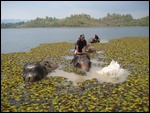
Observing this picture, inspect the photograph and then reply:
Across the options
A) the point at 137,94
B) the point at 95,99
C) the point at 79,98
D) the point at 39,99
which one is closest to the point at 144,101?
the point at 137,94

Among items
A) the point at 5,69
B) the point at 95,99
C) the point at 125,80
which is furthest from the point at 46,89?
the point at 5,69

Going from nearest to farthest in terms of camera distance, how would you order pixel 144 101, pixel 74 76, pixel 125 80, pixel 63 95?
1. pixel 144 101
2. pixel 63 95
3. pixel 125 80
4. pixel 74 76

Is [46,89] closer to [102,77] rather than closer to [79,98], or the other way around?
[79,98]

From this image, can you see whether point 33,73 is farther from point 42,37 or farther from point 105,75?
point 42,37

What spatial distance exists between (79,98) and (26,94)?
277 centimetres

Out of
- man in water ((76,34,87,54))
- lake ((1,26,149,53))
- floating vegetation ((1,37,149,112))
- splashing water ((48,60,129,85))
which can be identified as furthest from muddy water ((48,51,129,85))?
lake ((1,26,149,53))

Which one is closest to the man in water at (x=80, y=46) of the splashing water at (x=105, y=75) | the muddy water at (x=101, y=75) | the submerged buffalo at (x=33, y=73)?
the muddy water at (x=101, y=75)

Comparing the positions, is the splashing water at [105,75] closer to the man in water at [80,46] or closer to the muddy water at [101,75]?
the muddy water at [101,75]

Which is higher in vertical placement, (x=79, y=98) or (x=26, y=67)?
(x=26, y=67)

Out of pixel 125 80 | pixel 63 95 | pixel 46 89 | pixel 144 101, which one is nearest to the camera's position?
pixel 144 101

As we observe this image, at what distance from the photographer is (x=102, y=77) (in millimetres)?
12758

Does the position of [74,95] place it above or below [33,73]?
below

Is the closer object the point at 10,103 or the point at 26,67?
the point at 10,103

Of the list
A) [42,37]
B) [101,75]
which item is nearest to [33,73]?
[101,75]
